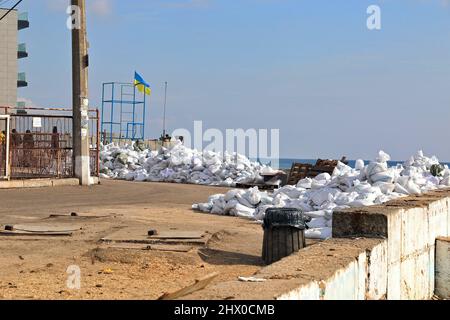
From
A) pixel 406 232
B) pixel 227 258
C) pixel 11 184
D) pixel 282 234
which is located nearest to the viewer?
pixel 406 232

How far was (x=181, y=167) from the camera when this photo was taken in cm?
2736

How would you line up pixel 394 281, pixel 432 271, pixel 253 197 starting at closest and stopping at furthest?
1. pixel 394 281
2. pixel 432 271
3. pixel 253 197

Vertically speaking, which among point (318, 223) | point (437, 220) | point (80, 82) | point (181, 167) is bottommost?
point (318, 223)

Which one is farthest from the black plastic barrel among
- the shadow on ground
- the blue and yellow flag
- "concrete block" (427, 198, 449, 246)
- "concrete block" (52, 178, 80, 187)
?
the blue and yellow flag

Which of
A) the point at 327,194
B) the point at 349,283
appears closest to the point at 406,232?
the point at 349,283

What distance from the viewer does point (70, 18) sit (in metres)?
19.9

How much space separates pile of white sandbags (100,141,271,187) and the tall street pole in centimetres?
→ 596

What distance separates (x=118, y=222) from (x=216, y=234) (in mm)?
2163

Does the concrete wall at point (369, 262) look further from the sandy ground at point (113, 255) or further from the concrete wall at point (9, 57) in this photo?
the concrete wall at point (9, 57)

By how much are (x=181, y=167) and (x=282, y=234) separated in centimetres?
1911

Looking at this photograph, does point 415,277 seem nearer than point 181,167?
Yes

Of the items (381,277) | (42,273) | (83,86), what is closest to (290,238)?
(381,277)

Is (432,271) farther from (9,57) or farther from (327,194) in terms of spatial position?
(9,57)

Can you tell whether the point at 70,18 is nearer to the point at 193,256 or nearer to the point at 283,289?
the point at 193,256
